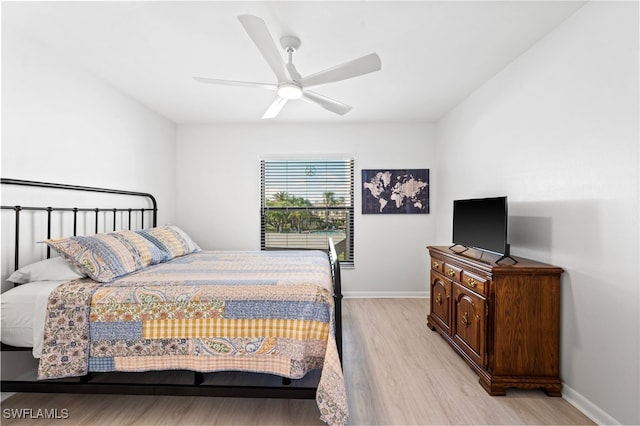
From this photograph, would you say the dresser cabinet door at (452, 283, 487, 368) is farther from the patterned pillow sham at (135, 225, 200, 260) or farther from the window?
the patterned pillow sham at (135, 225, 200, 260)

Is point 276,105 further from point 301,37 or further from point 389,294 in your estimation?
point 389,294

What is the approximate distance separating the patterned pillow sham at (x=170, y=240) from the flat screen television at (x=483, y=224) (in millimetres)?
2779

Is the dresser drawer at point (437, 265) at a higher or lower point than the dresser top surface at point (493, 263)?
lower

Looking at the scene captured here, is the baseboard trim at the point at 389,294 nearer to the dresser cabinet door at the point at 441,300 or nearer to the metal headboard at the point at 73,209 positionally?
the dresser cabinet door at the point at 441,300

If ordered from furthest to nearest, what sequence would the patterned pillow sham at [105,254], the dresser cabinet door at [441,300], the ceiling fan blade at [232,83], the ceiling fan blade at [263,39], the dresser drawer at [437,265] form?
the dresser drawer at [437,265]
the dresser cabinet door at [441,300]
the ceiling fan blade at [232,83]
the patterned pillow sham at [105,254]
the ceiling fan blade at [263,39]

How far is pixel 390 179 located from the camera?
14.4ft

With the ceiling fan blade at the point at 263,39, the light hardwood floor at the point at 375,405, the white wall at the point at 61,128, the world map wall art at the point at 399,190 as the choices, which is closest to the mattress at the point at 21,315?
the white wall at the point at 61,128

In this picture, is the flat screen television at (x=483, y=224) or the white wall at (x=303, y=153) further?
the white wall at (x=303, y=153)

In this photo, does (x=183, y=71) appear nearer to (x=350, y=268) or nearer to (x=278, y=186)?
(x=278, y=186)

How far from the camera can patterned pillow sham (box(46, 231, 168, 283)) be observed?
2.03m

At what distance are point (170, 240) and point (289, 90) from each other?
1.90 metres

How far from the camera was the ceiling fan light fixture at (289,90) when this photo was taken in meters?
2.25

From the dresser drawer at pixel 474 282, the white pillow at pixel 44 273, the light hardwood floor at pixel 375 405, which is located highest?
the white pillow at pixel 44 273

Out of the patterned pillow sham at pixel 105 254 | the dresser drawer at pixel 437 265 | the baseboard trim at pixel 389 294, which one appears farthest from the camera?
the baseboard trim at pixel 389 294
